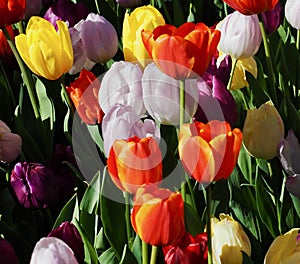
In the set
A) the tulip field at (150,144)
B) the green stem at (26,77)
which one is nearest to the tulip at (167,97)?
the tulip field at (150,144)

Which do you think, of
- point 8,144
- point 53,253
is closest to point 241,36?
point 8,144

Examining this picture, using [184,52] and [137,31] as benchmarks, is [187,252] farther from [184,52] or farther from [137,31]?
[137,31]

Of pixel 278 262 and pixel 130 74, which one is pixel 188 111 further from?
pixel 278 262

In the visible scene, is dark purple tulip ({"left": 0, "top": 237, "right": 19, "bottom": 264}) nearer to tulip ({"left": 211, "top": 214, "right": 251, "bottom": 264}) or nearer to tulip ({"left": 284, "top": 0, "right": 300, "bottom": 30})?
tulip ({"left": 211, "top": 214, "right": 251, "bottom": 264})

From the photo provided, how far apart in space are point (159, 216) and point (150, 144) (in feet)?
0.34

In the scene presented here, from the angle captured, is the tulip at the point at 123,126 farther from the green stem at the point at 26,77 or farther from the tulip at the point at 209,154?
the green stem at the point at 26,77

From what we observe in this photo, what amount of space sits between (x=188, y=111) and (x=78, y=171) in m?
0.29

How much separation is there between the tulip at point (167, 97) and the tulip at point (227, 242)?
0.65 ft

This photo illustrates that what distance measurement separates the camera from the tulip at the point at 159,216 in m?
0.87

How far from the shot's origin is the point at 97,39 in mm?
1429

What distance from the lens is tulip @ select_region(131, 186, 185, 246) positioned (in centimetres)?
87

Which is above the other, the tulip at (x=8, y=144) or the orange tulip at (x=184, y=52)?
the orange tulip at (x=184, y=52)

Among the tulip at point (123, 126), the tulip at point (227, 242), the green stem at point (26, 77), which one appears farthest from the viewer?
the green stem at point (26, 77)

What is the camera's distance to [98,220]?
1271 mm
